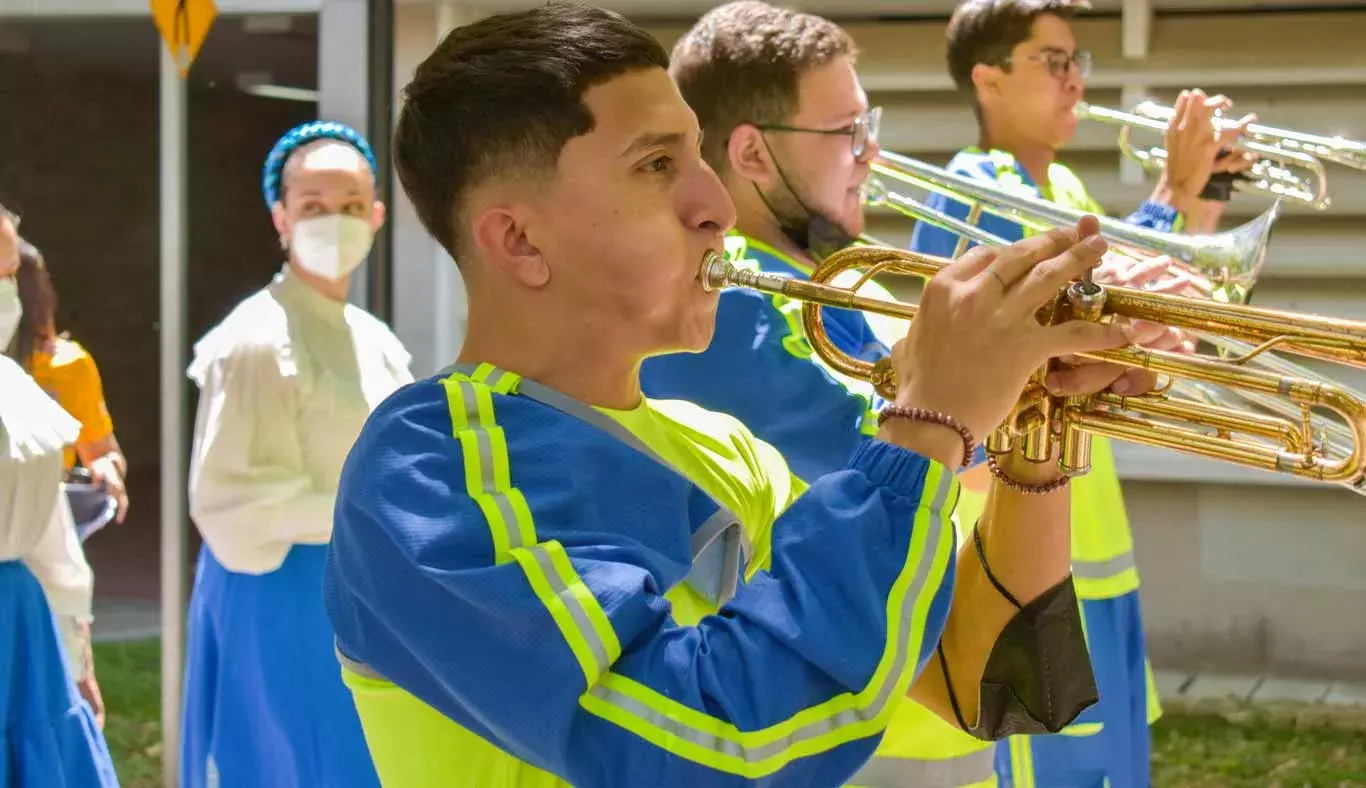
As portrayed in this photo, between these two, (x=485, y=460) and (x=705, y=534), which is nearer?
(x=485, y=460)

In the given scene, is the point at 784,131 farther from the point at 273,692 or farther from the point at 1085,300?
the point at 273,692

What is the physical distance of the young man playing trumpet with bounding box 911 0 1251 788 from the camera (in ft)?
9.82

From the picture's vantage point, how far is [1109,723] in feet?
9.93

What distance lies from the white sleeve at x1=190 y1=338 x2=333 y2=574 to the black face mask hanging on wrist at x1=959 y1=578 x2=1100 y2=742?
1.95m

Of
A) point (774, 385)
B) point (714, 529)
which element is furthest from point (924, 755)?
point (714, 529)

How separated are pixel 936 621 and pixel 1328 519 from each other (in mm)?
4271

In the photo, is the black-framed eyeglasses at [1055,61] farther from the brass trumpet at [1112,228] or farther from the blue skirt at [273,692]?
the blue skirt at [273,692]

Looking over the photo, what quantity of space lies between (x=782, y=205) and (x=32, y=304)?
179 cm

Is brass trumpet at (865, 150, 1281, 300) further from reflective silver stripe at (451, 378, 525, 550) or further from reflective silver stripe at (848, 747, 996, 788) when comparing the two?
reflective silver stripe at (451, 378, 525, 550)

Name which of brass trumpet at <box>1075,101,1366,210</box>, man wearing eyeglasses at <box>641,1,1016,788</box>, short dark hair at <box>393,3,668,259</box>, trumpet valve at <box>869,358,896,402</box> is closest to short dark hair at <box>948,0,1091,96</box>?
brass trumpet at <box>1075,101,1366,210</box>

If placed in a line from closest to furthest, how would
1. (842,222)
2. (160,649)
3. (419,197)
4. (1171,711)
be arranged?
(419,197) < (842,222) < (160,649) < (1171,711)

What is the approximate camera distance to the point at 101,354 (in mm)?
3707

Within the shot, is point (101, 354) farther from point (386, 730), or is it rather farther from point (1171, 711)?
point (1171, 711)

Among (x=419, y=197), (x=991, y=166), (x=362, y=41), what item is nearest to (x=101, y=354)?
(x=362, y=41)
